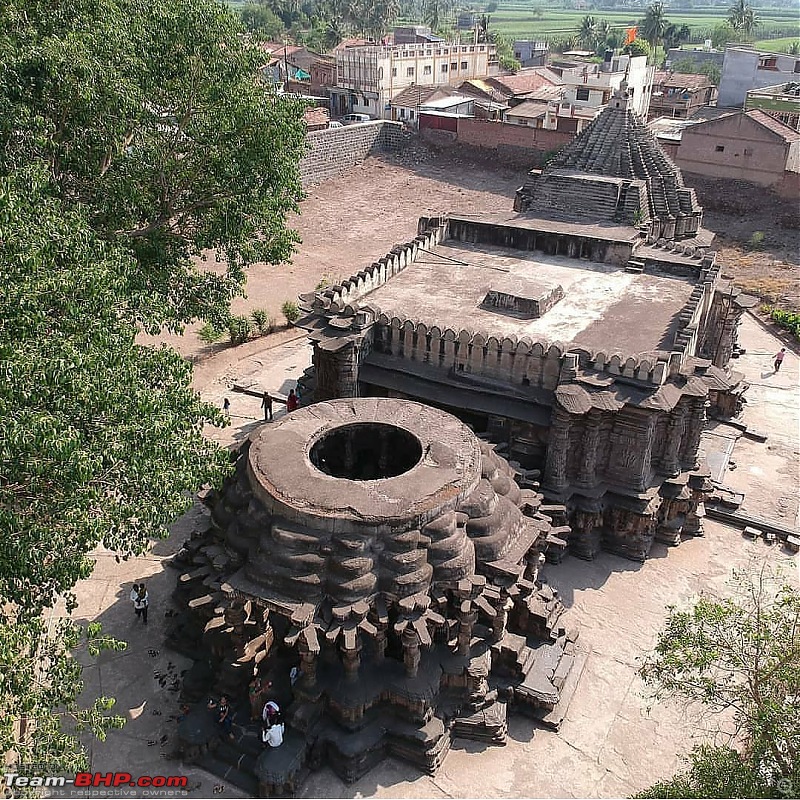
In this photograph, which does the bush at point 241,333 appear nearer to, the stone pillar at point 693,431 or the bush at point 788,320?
the stone pillar at point 693,431

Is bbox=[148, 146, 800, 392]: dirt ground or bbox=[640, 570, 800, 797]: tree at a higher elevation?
bbox=[640, 570, 800, 797]: tree

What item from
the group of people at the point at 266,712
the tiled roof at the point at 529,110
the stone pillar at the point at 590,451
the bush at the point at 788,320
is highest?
the tiled roof at the point at 529,110

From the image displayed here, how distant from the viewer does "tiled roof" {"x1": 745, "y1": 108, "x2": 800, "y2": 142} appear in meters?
51.7

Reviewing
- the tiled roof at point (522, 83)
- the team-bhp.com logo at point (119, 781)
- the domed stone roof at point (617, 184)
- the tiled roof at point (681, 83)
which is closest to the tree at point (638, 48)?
the tiled roof at point (681, 83)

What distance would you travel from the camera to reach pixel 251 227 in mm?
22188

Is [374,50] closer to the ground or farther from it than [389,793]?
farther from it

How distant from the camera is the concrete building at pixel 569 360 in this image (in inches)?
798

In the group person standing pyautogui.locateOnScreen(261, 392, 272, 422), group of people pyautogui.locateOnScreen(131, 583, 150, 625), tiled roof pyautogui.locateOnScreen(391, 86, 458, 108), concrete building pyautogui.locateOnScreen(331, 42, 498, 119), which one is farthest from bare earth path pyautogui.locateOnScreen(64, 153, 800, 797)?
concrete building pyautogui.locateOnScreen(331, 42, 498, 119)

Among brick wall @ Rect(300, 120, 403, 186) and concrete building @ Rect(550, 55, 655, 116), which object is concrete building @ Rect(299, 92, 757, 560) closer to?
brick wall @ Rect(300, 120, 403, 186)

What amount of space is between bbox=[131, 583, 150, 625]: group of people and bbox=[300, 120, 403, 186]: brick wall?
45.0 metres

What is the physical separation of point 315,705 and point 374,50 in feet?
252

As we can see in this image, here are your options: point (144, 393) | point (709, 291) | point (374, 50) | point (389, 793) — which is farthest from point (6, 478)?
point (374, 50)

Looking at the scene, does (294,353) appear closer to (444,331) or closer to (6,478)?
(444,331)

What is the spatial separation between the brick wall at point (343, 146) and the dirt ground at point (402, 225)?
32.5 inches
